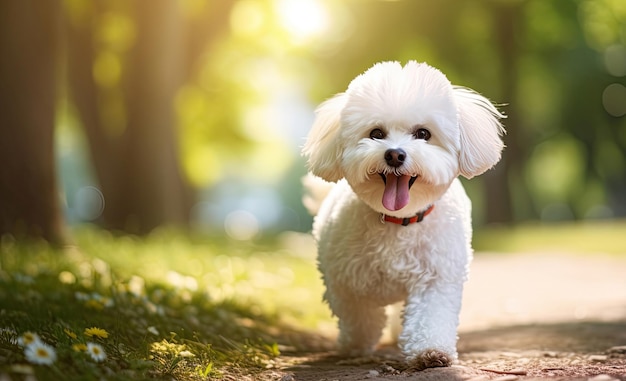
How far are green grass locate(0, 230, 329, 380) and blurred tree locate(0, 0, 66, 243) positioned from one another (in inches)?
20.9

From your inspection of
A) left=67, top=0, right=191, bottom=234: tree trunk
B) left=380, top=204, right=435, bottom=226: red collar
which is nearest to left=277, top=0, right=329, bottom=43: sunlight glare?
left=67, top=0, right=191, bottom=234: tree trunk

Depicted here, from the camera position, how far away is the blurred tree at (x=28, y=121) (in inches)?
336

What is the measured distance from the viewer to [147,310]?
486 cm

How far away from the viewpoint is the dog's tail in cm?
554

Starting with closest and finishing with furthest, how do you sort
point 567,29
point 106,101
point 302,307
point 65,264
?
point 65,264, point 302,307, point 106,101, point 567,29

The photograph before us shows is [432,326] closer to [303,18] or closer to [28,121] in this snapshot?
[28,121]

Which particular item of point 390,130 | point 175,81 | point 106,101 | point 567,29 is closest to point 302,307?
point 390,130

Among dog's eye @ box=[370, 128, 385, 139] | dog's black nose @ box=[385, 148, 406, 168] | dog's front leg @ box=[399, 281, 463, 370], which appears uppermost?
dog's eye @ box=[370, 128, 385, 139]

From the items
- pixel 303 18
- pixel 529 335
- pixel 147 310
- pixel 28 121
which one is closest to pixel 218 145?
pixel 303 18

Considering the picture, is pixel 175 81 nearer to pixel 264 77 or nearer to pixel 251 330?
pixel 251 330

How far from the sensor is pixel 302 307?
23.9 feet

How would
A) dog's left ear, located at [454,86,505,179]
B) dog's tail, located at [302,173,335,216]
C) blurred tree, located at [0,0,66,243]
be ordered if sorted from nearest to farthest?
dog's left ear, located at [454,86,505,179], dog's tail, located at [302,173,335,216], blurred tree, located at [0,0,66,243]

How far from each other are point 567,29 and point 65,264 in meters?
18.8

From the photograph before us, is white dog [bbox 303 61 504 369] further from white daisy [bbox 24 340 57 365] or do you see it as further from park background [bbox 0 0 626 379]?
white daisy [bbox 24 340 57 365]
